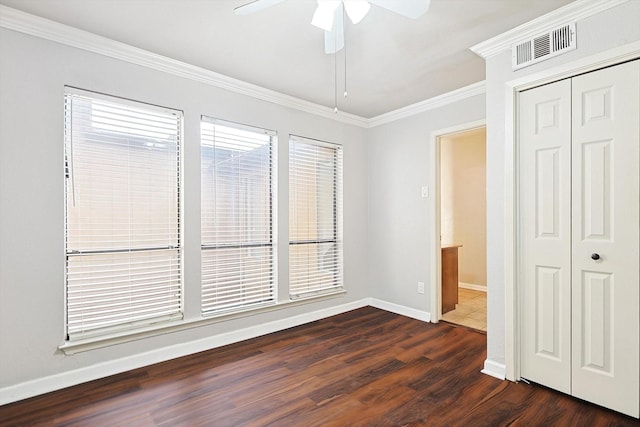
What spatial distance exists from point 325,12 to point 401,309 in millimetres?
3484

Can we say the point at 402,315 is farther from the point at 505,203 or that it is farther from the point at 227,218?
the point at 227,218

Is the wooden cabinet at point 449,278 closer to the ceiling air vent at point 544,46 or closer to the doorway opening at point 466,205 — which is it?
the doorway opening at point 466,205

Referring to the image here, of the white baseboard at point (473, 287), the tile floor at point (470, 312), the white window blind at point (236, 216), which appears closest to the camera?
the white window blind at point (236, 216)

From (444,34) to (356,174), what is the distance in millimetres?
2215

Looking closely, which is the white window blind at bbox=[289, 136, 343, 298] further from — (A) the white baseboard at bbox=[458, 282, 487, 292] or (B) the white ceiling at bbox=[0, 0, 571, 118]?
(A) the white baseboard at bbox=[458, 282, 487, 292]

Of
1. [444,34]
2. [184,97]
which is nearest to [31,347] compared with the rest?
[184,97]

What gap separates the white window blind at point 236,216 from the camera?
3107mm

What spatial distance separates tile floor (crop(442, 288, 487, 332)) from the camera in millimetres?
3783

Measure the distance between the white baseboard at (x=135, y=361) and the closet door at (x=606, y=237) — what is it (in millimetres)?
2589

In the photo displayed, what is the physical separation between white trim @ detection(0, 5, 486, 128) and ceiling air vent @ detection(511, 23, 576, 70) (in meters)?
0.89

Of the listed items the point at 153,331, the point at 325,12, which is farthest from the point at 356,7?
the point at 153,331

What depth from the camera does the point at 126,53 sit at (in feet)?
8.52

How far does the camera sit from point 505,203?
246cm

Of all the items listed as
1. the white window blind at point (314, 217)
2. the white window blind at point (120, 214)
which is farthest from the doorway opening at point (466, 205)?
the white window blind at point (120, 214)
